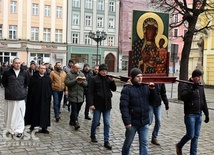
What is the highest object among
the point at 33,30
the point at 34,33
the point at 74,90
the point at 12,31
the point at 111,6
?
the point at 111,6

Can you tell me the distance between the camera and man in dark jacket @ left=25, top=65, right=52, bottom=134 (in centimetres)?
852

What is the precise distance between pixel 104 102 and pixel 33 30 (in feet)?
155

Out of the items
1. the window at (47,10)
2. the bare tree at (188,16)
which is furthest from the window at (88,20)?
the bare tree at (188,16)

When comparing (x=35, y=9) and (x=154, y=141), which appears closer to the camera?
(x=154, y=141)

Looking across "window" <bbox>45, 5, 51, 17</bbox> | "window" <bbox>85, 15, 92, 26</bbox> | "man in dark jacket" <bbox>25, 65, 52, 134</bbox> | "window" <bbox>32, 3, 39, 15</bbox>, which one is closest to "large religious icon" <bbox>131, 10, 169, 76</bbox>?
"man in dark jacket" <bbox>25, 65, 52, 134</bbox>

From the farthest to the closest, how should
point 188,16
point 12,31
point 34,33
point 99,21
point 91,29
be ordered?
1. point 99,21
2. point 91,29
3. point 34,33
4. point 12,31
5. point 188,16

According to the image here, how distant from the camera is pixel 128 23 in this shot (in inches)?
2452

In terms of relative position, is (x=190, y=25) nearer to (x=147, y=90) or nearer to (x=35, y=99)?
(x=35, y=99)

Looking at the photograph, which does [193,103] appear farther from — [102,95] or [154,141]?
[102,95]

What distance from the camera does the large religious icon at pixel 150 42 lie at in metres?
7.70

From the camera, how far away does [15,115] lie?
26.3ft

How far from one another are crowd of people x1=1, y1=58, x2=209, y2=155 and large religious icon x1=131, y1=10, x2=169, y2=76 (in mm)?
496

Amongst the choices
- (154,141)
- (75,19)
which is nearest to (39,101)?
(154,141)

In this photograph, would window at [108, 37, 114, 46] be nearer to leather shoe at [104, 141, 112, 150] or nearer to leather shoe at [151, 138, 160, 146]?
leather shoe at [151, 138, 160, 146]
